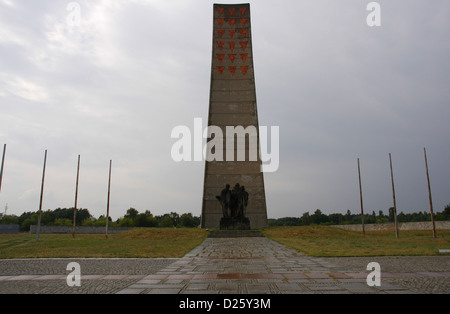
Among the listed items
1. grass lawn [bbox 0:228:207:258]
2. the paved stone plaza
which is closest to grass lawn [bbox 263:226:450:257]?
the paved stone plaza

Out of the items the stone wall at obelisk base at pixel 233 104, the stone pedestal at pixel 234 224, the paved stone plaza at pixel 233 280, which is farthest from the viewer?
the stone wall at obelisk base at pixel 233 104

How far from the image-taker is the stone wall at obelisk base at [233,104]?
A: 1131 inches

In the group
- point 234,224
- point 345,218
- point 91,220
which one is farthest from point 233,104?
point 345,218

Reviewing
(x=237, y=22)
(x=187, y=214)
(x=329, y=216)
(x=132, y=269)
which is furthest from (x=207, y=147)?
(x=329, y=216)

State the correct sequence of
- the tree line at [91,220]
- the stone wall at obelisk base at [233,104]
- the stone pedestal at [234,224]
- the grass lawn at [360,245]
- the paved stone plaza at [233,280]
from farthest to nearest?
the tree line at [91,220] < the stone wall at obelisk base at [233,104] < the stone pedestal at [234,224] < the grass lawn at [360,245] < the paved stone plaza at [233,280]

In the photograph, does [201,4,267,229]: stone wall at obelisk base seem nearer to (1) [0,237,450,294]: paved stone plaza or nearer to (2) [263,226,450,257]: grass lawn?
(2) [263,226,450,257]: grass lawn

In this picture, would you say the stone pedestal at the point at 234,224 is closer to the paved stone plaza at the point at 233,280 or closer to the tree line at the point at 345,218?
the paved stone plaza at the point at 233,280

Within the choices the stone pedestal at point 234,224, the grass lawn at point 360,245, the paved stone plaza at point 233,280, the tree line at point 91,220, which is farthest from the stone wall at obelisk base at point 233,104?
the tree line at point 91,220

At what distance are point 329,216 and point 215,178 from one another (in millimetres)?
63444

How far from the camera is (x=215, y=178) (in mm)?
29422

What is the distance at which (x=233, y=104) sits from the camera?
3125 cm

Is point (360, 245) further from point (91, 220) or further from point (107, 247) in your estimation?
point (91, 220)
